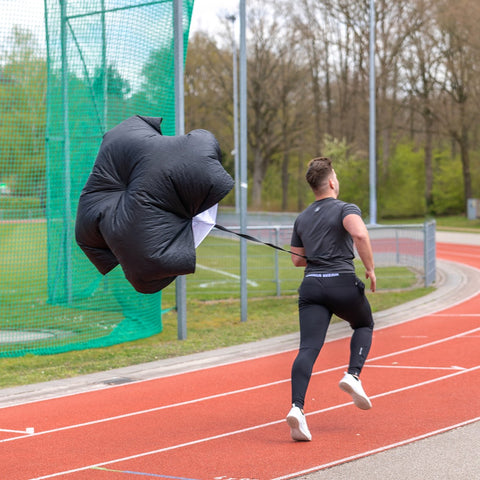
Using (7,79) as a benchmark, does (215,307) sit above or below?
below

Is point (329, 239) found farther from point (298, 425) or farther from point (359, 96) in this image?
point (359, 96)

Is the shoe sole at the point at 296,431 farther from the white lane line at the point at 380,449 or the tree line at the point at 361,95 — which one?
the tree line at the point at 361,95

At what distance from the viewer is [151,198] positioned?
4.60m

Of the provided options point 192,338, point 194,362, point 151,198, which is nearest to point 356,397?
point 151,198

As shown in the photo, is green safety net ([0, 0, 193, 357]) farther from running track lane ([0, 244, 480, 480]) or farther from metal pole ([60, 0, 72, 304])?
running track lane ([0, 244, 480, 480])

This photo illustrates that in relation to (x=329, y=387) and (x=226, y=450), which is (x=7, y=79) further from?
(x=226, y=450)

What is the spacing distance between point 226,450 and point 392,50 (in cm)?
4328

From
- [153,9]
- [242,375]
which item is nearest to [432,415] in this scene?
[242,375]

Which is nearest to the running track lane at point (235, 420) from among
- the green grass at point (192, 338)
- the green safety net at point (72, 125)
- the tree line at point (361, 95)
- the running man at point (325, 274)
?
the running man at point (325, 274)

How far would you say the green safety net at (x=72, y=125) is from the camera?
11383 millimetres

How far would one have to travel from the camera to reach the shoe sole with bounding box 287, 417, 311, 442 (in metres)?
5.57

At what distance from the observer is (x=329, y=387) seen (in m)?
7.66

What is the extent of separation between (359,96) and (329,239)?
4601 centimetres

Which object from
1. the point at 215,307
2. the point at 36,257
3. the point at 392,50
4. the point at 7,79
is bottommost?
the point at 215,307
